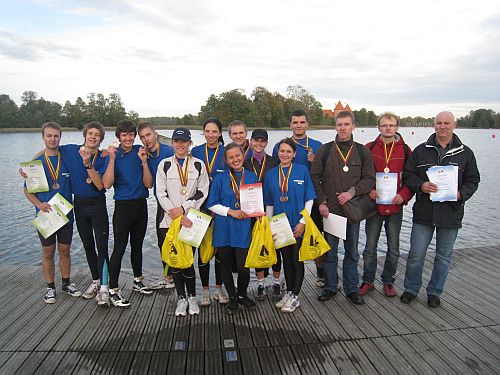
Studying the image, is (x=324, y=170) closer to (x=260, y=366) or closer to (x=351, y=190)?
(x=351, y=190)

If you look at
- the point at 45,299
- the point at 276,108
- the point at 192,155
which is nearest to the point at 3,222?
the point at 45,299

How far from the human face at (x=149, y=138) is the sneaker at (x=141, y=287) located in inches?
73.5

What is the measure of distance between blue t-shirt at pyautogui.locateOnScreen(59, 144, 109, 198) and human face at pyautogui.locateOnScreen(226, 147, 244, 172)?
5.00 ft

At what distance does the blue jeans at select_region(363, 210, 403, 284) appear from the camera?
4.79 m

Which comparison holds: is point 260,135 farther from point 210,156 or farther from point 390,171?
point 390,171

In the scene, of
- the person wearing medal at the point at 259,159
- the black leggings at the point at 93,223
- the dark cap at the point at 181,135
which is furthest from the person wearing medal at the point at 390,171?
the black leggings at the point at 93,223

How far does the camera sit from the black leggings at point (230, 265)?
436 cm

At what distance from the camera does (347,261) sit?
4.86m

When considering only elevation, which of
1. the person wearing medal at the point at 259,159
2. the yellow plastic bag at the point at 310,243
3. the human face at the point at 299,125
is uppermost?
the human face at the point at 299,125

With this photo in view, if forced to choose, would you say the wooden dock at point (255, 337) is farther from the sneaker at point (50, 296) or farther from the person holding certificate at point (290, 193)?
the person holding certificate at point (290, 193)

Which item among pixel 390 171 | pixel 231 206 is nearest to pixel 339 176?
pixel 390 171

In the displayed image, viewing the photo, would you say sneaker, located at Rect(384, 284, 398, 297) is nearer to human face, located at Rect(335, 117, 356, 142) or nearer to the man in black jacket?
the man in black jacket

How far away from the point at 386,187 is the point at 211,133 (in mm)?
2268

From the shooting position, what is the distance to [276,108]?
3743 inches
